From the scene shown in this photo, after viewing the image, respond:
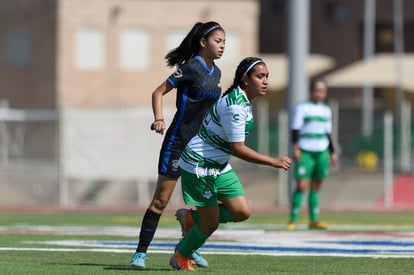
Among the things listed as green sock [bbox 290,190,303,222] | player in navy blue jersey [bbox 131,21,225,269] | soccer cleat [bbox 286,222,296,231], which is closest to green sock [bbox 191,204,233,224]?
player in navy blue jersey [bbox 131,21,225,269]

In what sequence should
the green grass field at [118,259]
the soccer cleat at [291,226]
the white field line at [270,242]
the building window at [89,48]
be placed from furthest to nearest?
1. the building window at [89,48]
2. the soccer cleat at [291,226]
3. the white field line at [270,242]
4. the green grass field at [118,259]

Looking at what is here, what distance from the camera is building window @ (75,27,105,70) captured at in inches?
2004

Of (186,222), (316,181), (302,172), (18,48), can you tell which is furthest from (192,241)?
(18,48)

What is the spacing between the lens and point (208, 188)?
11391mm

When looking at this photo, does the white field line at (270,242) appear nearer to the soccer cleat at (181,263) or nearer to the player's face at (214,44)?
the soccer cleat at (181,263)

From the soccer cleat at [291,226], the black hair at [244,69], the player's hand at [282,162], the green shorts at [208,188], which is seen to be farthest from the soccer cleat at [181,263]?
the soccer cleat at [291,226]

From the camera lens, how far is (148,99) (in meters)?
52.0

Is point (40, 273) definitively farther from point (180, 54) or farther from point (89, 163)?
point (89, 163)

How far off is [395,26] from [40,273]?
4700cm

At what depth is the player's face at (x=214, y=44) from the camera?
12.0 metres

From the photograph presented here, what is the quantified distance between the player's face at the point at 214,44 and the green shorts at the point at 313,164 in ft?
21.9

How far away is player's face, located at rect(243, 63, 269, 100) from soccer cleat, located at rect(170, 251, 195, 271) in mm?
1438

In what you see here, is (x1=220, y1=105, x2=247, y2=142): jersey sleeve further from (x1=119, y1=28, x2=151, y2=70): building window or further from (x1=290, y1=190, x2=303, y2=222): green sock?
(x1=119, y1=28, x2=151, y2=70): building window

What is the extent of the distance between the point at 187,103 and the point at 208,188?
3.41 ft
